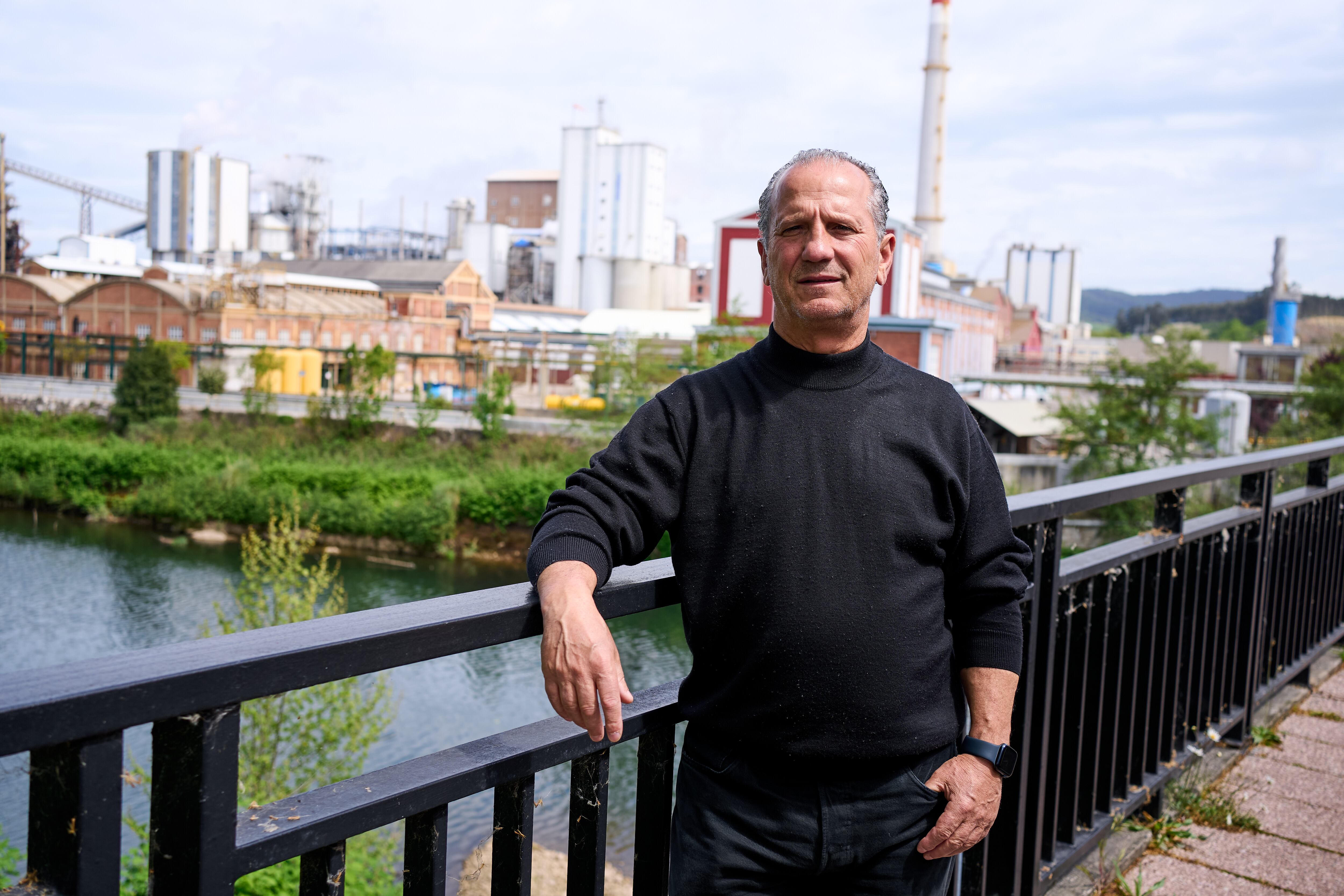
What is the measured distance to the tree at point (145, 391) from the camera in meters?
30.2

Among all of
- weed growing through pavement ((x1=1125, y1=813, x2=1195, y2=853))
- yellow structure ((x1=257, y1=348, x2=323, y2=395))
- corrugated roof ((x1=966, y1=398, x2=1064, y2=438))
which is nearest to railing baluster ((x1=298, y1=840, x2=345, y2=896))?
weed growing through pavement ((x1=1125, y1=813, x2=1195, y2=853))

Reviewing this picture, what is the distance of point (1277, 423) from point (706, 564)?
34017mm

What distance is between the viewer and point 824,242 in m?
1.65

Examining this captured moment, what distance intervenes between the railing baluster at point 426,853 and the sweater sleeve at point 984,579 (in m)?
0.82

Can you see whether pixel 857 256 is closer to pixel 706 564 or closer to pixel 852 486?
pixel 852 486

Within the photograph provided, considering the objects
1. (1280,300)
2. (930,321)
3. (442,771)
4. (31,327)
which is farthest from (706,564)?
(1280,300)

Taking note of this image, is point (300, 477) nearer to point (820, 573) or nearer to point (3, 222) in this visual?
point (820, 573)

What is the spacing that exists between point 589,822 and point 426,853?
11.8 inches

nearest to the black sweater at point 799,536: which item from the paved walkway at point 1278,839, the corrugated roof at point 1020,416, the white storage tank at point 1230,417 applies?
the paved walkway at point 1278,839

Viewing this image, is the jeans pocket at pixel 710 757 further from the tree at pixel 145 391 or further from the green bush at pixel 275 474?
the tree at pixel 145 391

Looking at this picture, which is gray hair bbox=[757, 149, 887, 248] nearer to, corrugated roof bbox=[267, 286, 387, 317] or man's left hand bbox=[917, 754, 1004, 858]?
man's left hand bbox=[917, 754, 1004, 858]

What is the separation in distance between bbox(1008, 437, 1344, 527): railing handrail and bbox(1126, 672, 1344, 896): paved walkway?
0.95 meters

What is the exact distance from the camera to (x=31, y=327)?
4422cm

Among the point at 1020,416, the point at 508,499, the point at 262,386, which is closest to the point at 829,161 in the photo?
the point at 508,499
